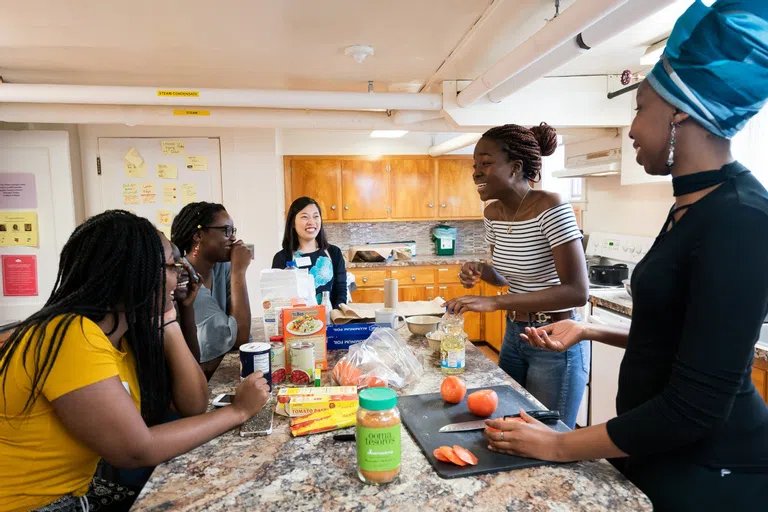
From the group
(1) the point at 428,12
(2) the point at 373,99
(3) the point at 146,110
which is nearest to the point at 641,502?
(1) the point at 428,12

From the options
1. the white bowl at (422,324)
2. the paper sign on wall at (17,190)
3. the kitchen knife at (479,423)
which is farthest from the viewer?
the paper sign on wall at (17,190)

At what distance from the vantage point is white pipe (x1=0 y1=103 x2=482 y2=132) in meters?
3.15

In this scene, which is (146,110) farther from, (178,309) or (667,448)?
(667,448)

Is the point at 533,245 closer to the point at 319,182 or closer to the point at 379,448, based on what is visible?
the point at 379,448

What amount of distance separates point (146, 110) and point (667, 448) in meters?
3.40

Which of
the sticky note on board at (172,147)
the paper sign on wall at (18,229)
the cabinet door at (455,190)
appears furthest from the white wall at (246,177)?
the cabinet door at (455,190)

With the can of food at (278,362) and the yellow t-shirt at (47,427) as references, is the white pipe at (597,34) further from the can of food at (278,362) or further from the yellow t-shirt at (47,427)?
the yellow t-shirt at (47,427)

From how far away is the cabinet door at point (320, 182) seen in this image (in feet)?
16.7

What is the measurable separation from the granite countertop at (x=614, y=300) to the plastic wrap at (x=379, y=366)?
1.57 metres

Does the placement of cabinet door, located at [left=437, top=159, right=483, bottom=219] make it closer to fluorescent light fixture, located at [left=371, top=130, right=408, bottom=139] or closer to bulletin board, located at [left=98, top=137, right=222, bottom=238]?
fluorescent light fixture, located at [left=371, top=130, right=408, bottom=139]

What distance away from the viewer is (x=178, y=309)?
1.55m

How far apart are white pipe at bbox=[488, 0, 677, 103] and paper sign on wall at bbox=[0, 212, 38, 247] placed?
365 cm

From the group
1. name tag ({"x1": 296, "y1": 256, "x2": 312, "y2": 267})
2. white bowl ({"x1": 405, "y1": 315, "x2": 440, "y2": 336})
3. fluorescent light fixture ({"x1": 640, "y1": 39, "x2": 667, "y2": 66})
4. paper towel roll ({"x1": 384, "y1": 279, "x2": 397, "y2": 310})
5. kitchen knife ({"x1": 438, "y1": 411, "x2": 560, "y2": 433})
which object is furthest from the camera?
name tag ({"x1": 296, "y1": 256, "x2": 312, "y2": 267})

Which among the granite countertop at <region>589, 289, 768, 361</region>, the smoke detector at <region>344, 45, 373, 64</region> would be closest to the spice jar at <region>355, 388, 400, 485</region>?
the granite countertop at <region>589, 289, 768, 361</region>
